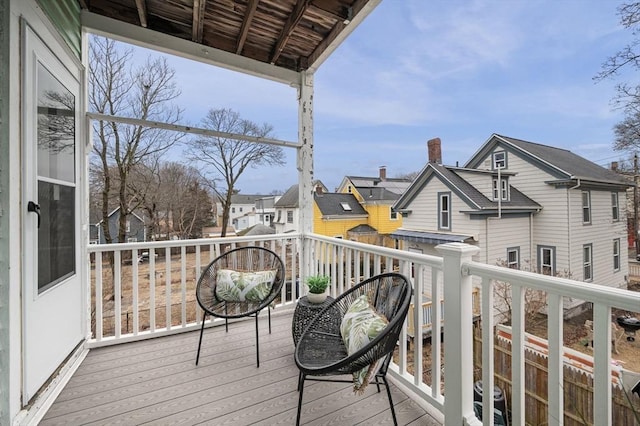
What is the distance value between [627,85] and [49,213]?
4756mm

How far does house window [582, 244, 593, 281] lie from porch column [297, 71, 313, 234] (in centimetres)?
585

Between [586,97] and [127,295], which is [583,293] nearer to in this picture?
[586,97]

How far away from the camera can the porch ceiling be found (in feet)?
7.66

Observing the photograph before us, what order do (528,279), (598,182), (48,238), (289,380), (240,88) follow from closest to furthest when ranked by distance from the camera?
(528,279) → (48,238) → (289,380) → (240,88) → (598,182)

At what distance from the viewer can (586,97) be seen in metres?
3.23

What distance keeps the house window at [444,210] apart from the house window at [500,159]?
1238mm

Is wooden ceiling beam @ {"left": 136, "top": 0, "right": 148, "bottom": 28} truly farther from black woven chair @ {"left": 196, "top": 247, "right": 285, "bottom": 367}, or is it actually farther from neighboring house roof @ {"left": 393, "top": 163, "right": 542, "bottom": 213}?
neighboring house roof @ {"left": 393, "top": 163, "right": 542, "bottom": 213}

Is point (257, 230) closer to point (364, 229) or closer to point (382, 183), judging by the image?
point (382, 183)

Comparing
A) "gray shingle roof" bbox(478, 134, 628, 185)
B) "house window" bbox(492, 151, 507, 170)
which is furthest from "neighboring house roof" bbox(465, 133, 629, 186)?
"house window" bbox(492, 151, 507, 170)

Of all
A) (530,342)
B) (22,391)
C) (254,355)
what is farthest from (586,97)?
(22,391)

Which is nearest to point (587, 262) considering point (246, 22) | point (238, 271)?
point (238, 271)

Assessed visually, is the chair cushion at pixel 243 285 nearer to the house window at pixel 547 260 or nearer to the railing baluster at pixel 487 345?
the railing baluster at pixel 487 345

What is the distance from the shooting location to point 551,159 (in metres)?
5.78

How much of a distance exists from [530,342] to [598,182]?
12.8ft
